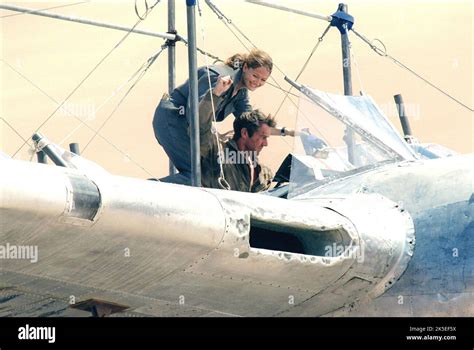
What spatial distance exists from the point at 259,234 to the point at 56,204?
247cm

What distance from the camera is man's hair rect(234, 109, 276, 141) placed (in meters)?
13.4

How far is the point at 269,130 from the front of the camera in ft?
43.6

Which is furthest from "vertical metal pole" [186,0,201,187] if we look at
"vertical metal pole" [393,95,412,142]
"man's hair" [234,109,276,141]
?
"vertical metal pole" [393,95,412,142]

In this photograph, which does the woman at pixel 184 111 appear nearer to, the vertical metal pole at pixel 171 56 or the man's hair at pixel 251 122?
the man's hair at pixel 251 122

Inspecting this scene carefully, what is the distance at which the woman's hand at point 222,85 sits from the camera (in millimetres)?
13312

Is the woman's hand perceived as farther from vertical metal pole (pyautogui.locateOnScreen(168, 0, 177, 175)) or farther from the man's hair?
vertical metal pole (pyautogui.locateOnScreen(168, 0, 177, 175))

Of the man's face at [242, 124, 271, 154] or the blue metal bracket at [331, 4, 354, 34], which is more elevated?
the blue metal bracket at [331, 4, 354, 34]

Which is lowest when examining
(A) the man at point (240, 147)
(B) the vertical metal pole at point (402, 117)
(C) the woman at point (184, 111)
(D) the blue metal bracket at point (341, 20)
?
(A) the man at point (240, 147)

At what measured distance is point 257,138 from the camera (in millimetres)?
13328

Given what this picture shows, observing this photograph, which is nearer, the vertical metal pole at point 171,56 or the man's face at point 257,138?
the man's face at point 257,138

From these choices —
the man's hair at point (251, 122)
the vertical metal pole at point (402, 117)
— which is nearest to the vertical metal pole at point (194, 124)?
the man's hair at point (251, 122)

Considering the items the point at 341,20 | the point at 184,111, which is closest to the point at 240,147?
the point at 184,111
